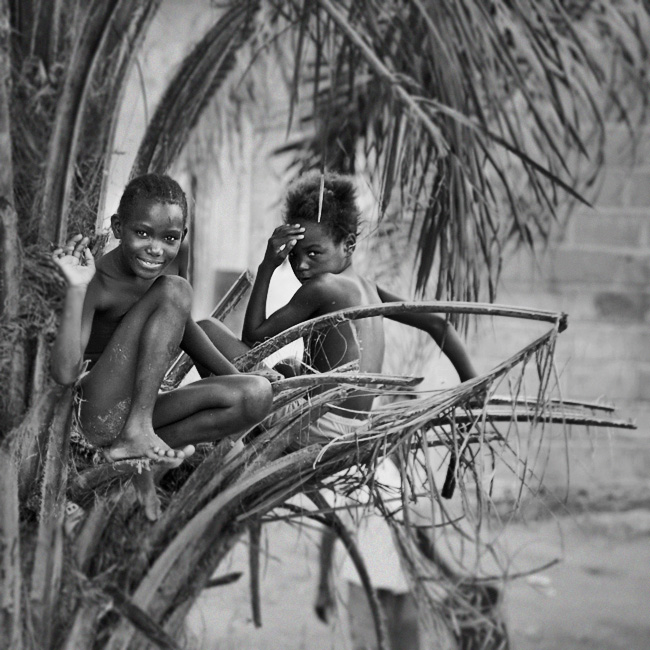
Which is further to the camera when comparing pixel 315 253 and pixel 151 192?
pixel 315 253

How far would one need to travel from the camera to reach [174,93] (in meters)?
2.44

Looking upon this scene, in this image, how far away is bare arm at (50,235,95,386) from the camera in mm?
1520

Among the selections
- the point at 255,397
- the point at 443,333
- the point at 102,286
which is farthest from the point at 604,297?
the point at 102,286

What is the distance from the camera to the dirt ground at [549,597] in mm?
4844

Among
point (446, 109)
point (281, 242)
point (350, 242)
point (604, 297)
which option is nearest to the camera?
point (281, 242)

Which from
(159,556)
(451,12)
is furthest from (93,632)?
(451,12)

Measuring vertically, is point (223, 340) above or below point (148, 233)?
below

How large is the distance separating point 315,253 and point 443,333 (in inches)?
20.3

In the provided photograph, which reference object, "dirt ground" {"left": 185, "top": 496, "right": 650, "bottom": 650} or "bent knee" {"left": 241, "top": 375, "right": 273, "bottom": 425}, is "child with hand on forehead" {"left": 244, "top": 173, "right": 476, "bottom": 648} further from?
"dirt ground" {"left": 185, "top": 496, "right": 650, "bottom": 650}

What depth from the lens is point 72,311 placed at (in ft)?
4.99

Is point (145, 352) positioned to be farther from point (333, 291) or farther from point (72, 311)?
point (333, 291)

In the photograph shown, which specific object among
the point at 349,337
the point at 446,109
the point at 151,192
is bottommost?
the point at 349,337

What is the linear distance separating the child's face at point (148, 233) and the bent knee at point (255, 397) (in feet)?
0.77

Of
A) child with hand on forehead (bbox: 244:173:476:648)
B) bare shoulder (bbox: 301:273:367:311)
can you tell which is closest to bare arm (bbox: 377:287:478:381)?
child with hand on forehead (bbox: 244:173:476:648)
